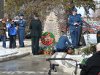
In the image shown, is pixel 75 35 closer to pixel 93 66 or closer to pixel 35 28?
pixel 35 28

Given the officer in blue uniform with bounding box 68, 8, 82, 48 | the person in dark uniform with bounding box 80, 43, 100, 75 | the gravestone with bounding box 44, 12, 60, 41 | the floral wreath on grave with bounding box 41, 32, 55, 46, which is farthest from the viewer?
the gravestone with bounding box 44, 12, 60, 41

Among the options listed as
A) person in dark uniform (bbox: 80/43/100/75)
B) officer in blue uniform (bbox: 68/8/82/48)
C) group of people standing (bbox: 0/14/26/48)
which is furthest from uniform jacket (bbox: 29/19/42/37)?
person in dark uniform (bbox: 80/43/100/75)

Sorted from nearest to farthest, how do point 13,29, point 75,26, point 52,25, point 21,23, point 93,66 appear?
1. point 93,66
2. point 75,26
3. point 13,29
4. point 21,23
5. point 52,25

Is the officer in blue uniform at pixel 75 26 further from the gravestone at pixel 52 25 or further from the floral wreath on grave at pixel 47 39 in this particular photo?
the gravestone at pixel 52 25

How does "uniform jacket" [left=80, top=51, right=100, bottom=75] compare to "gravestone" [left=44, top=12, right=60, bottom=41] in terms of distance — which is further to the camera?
"gravestone" [left=44, top=12, right=60, bottom=41]

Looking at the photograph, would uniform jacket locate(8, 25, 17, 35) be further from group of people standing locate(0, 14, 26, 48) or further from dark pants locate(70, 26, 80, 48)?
dark pants locate(70, 26, 80, 48)

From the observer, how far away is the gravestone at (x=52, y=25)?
24516mm

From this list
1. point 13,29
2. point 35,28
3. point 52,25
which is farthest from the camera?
point 52,25

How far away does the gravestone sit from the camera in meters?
24.5

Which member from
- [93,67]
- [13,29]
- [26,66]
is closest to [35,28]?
[13,29]

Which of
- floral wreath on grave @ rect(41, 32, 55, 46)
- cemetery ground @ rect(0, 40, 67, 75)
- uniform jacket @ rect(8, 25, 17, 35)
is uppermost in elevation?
uniform jacket @ rect(8, 25, 17, 35)

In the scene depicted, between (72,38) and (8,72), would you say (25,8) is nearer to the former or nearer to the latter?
(72,38)

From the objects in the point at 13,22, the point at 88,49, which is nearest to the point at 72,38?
the point at 13,22

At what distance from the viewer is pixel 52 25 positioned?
80.8 feet
